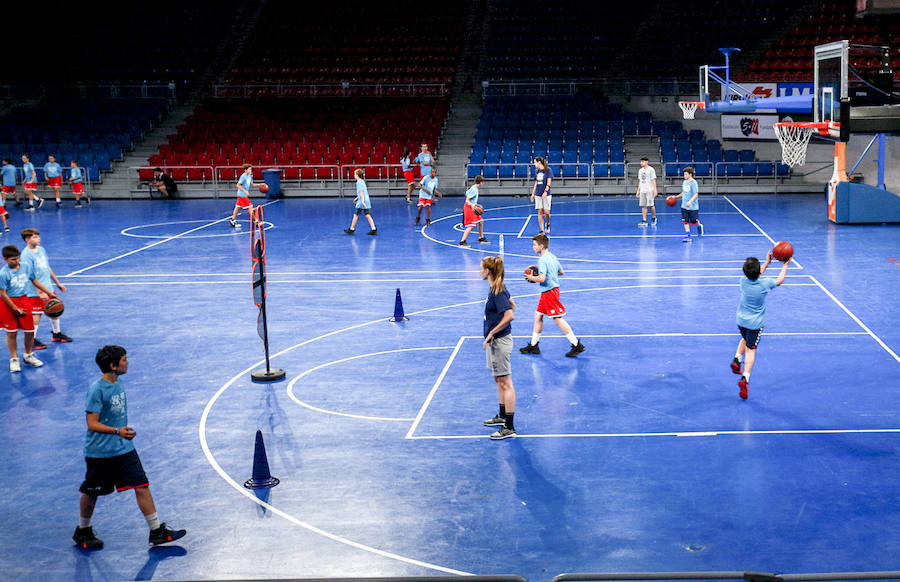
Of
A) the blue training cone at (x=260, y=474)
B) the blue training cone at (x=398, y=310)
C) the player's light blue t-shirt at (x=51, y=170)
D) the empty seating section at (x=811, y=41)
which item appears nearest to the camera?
the blue training cone at (x=260, y=474)

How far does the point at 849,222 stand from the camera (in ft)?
88.7

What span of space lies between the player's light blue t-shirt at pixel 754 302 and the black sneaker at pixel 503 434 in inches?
140

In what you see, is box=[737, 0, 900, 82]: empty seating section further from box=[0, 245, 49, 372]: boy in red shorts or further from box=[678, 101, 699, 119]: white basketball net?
box=[0, 245, 49, 372]: boy in red shorts

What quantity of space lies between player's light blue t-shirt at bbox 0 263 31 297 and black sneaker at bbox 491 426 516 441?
7.56m

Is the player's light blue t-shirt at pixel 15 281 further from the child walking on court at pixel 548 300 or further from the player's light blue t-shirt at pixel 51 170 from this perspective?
the player's light blue t-shirt at pixel 51 170

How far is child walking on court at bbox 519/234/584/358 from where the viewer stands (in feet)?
46.5

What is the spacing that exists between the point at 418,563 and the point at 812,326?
9.93 metres

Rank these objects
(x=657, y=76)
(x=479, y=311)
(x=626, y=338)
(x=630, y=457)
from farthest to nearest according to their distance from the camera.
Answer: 1. (x=657, y=76)
2. (x=479, y=311)
3. (x=626, y=338)
4. (x=630, y=457)

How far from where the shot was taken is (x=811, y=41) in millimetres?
41688

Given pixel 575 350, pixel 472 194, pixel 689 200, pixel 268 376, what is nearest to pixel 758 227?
pixel 689 200

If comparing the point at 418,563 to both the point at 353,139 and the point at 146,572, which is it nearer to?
the point at 146,572

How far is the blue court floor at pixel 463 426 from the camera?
28.2 feet

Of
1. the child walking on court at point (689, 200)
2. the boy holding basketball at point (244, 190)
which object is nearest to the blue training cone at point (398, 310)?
the child walking on court at point (689, 200)

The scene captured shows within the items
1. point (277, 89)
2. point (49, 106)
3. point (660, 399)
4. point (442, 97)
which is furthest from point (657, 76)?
point (660, 399)
